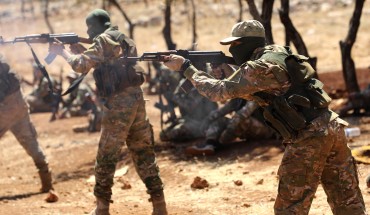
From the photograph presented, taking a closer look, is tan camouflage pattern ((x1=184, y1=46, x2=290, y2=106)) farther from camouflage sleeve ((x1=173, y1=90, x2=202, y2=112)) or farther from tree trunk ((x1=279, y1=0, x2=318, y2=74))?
tree trunk ((x1=279, y1=0, x2=318, y2=74))

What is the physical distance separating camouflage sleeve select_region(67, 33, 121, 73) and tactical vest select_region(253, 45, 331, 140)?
1727 millimetres

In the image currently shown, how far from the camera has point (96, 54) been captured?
5352mm

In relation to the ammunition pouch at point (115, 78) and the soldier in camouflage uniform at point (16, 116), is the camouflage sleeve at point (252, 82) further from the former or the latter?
the soldier in camouflage uniform at point (16, 116)

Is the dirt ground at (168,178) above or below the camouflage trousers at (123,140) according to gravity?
below

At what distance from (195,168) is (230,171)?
1.84 ft

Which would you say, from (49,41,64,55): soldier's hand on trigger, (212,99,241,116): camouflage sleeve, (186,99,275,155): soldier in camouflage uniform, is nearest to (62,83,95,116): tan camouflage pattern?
(212,99,241,116): camouflage sleeve

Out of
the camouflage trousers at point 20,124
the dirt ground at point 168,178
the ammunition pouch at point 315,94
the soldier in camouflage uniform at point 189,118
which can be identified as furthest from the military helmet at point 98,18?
the soldier in camouflage uniform at point 189,118

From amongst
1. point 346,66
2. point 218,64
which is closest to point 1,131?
point 218,64

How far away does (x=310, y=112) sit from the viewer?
4.10 m

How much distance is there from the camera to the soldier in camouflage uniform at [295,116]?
401 centimetres

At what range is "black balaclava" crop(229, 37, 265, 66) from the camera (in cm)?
421

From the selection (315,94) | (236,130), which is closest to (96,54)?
(315,94)

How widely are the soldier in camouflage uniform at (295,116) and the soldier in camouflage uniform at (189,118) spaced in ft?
16.3

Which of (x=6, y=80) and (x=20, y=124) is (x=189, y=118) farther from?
(x=6, y=80)
